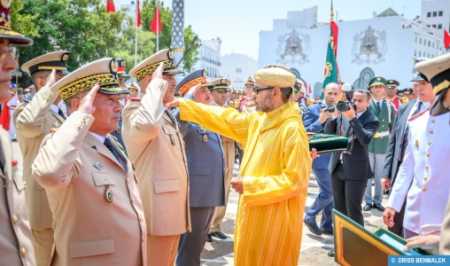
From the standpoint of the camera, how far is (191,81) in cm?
511

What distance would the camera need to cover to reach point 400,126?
6.05 m

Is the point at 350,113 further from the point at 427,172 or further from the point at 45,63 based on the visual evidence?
the point at 45,63

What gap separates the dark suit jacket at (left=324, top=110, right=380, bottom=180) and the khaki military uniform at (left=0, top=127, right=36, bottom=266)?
4484 mm

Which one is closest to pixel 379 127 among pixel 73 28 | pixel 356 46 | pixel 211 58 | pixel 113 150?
pixel 113 150

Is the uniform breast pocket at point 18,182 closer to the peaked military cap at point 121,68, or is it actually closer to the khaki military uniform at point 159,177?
the khaki military uniform at point 159,177

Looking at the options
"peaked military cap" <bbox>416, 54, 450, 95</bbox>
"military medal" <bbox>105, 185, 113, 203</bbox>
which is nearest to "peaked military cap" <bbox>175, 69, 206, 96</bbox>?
"military medal" <bbox>105, 185, 113, 203</bbox>

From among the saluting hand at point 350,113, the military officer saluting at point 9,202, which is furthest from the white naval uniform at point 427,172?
the military officer saluting at point 9,202

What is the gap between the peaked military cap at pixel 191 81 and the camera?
5082 mm

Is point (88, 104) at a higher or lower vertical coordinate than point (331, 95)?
lower

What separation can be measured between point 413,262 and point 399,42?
247ft

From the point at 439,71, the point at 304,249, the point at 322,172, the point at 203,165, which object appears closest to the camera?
the point at 439,71

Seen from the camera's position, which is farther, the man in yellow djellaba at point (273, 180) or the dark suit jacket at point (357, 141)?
the dark suit jacket at point (357, 141)

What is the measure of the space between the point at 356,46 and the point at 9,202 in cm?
7899

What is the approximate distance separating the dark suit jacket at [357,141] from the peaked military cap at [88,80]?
3.65 metres
